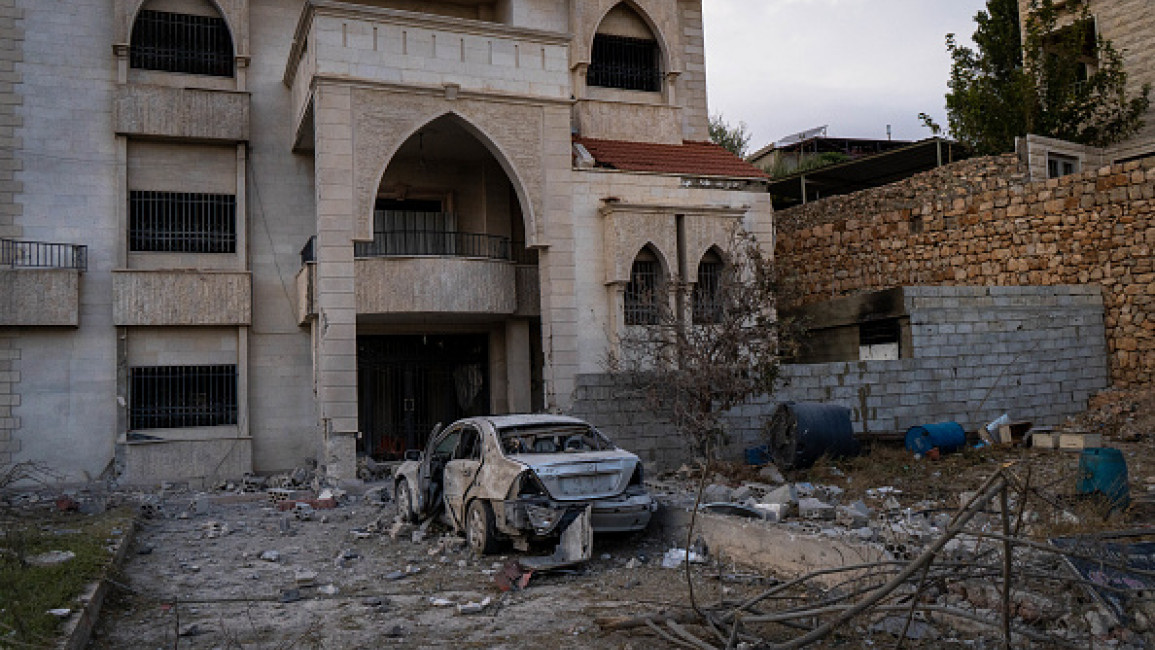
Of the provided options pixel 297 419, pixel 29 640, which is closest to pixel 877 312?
pixel 297 419

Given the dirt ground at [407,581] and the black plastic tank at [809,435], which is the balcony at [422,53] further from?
the dirt ground at [407,581]

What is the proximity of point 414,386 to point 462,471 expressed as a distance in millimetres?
10211

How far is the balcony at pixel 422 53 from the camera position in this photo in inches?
639

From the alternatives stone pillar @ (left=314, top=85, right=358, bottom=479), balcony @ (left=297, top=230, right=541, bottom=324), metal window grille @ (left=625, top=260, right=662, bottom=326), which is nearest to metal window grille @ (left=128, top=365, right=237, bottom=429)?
balcony @ (left=297, top=230, right=541, bottom=324)

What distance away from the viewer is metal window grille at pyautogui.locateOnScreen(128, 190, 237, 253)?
720 inches

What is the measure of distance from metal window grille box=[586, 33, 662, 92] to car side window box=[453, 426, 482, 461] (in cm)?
1275

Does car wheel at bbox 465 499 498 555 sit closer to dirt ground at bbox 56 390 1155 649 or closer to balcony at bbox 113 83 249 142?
dirt ground at bbox 56 390 1155 649

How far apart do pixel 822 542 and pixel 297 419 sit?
14082mm

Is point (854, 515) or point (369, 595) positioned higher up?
point (854, 515)

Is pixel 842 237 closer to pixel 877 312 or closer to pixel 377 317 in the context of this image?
pixel 877 312

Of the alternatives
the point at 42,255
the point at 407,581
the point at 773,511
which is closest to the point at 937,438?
the point at 773,511

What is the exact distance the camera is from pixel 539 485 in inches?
344

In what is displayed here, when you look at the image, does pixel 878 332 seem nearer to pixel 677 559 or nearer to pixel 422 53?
pixel 422 53

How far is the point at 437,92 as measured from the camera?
1700cm
